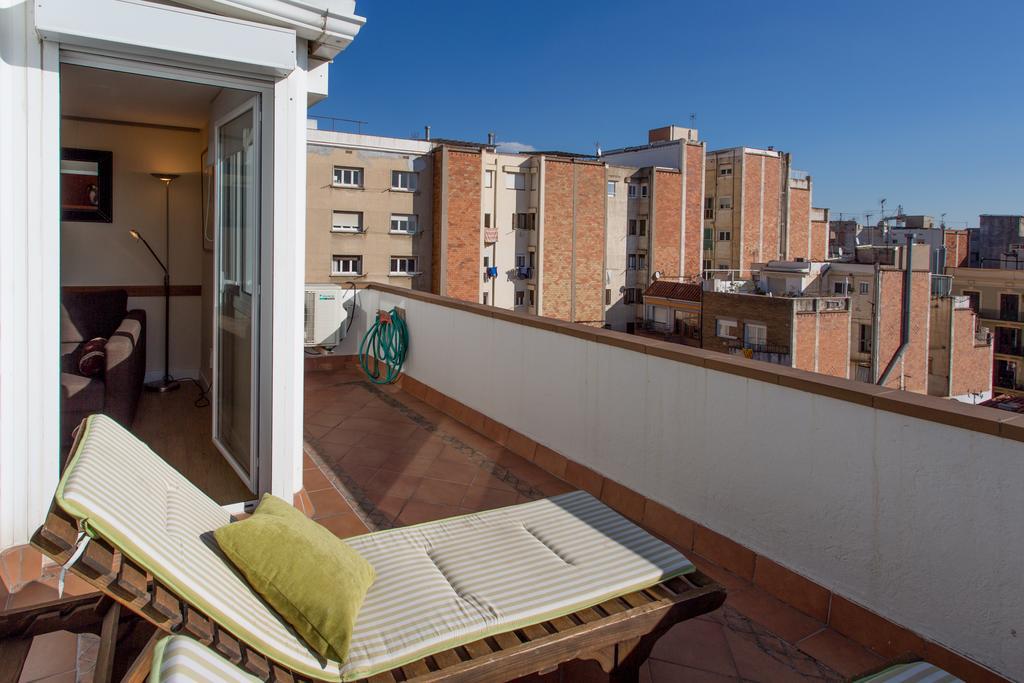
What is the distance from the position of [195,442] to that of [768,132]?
261ft

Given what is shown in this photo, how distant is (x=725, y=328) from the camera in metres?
43.5

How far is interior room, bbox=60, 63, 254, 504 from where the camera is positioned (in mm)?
5309

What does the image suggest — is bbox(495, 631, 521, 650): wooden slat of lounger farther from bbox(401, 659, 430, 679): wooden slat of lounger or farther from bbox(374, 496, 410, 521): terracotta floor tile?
bbox(374, 496, 410, 521): terracotta floor tile

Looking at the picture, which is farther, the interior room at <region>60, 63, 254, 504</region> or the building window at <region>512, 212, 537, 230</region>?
the building window at <region>512, 212, 537, 230</region>

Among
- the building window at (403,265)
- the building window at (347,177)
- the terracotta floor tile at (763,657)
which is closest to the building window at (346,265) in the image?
the building window at (403,265)

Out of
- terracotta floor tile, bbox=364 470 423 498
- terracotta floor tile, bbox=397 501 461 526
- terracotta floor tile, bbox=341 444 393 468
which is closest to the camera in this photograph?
terracotta floor tile, bbox=397 501 461 526

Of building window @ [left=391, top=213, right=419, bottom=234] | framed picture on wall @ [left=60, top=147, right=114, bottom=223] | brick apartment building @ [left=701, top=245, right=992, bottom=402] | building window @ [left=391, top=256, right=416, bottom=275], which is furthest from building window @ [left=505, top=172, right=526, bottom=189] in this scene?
framed picture on wall @ [left=60, top=147, right=114, bottom=223]

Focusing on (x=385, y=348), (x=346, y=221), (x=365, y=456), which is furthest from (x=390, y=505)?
(x=346, y=221)

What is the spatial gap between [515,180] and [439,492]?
135ft

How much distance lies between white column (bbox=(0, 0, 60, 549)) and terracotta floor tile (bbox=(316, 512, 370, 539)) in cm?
125

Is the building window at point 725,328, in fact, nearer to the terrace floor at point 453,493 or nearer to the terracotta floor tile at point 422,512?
the terrace floor at point 453,493

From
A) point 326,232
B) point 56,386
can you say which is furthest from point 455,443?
point 326,232

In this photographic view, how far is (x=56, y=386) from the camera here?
10.3 feet

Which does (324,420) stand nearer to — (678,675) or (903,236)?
(678,675)
